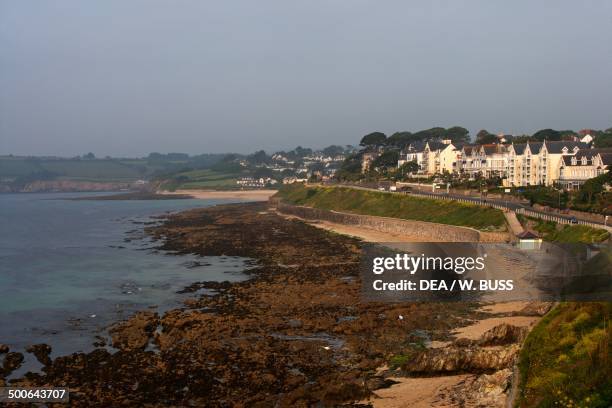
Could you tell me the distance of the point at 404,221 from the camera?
63500 millimetres

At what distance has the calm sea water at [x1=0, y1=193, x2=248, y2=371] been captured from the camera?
30766 mm

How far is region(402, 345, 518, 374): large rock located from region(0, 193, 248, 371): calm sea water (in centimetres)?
1612

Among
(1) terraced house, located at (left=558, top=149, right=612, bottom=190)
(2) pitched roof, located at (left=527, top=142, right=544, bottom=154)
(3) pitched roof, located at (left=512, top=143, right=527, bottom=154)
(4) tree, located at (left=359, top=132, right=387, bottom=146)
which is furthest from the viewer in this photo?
(4) tree, located at (left=359, top=132, right=387, bottom=146)

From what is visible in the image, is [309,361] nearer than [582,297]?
No

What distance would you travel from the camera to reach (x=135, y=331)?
2916 cm

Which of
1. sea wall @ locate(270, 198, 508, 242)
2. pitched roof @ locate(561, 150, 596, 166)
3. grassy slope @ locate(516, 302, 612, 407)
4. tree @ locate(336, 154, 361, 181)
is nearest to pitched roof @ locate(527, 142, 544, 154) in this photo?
pitched roof @ locate(561, 150, 596, 166)

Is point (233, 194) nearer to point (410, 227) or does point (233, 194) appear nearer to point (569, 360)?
point (410, 227)

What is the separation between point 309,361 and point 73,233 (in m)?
65.4

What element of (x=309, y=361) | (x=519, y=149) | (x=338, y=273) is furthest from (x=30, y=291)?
(x=519, y=149)

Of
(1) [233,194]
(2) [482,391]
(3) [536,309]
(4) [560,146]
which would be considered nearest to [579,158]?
(4) [560,146]

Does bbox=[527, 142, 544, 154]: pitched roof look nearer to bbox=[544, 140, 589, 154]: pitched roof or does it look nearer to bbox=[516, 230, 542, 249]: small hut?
bbox=[544, 140, 589, 154]: pitched roof

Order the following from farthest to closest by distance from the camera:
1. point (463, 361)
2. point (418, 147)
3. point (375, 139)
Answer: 1. point (375, 139)
2. point (418, 147)
3. point (463, 361)

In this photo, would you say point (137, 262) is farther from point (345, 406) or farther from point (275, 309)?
point (345, 406)

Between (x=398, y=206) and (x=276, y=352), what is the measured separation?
51.6m
